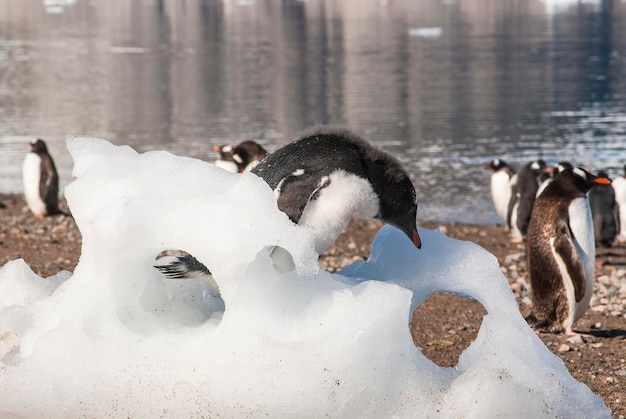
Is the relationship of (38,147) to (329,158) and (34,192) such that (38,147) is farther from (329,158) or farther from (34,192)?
(329,158)

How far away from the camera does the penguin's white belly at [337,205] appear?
395 cm

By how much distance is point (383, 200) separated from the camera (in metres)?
4.00

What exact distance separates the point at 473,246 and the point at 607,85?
82.1ft

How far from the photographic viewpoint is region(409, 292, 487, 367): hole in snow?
5.44 m

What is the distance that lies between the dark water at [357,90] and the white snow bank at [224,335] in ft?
29.6

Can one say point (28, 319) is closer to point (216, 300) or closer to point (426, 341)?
point (216, 300)

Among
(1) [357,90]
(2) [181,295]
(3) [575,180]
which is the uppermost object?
(2) [181,295]

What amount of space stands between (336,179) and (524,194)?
7168 mm

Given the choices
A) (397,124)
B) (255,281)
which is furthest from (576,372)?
(397,124)

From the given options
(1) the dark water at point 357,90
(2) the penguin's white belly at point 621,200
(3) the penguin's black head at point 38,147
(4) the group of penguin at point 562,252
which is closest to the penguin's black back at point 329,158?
(4) the group of penguin at point 562,252

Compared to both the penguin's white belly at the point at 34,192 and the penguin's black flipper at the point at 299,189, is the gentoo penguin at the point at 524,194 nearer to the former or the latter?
the penguin's white belly at the point at 34,192

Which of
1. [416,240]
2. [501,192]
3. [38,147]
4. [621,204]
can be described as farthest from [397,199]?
[38,147]

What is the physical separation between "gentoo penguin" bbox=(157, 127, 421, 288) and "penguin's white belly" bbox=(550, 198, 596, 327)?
9.29 ft

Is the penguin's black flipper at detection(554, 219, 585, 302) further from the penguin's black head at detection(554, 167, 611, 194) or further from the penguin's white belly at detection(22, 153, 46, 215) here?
the penguin's white belly at detection(22, 153, 46, 215)
